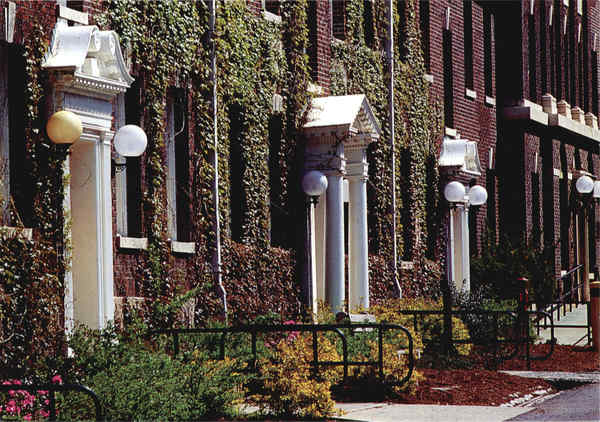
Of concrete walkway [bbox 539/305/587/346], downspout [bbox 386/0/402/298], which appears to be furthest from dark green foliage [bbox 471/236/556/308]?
downspout [bbox 386/0/402/298]

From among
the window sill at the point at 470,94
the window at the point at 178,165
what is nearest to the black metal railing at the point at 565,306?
the window sill at the point at 470,94

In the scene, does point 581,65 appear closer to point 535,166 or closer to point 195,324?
point 535,166

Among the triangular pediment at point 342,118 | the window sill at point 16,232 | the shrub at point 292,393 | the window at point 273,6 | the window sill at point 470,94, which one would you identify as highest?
the window at point 273,6

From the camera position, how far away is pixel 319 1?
19688 millimetres

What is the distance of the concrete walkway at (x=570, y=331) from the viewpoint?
74.4ft

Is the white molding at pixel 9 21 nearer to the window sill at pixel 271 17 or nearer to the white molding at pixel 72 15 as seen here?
the white molding at pixel 72 15

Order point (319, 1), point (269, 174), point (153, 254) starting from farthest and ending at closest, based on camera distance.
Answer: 1. point (319, 1)
2. point (269, 174)
3. point (153, 254)

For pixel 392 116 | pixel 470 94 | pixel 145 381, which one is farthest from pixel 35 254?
pixel 470 94

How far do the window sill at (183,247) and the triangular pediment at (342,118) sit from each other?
3.71 metres

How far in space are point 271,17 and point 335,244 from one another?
11.6 ft

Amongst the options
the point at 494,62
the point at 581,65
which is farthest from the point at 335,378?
the point at 581,65

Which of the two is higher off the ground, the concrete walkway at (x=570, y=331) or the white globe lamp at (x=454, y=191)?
the white globe lamp at (x=454, y=191)

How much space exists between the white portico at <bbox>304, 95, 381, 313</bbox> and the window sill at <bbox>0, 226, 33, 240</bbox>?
275 inches

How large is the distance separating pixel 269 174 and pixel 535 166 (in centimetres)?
1431
